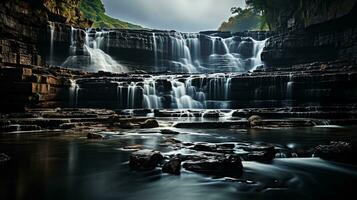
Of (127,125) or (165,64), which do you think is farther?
(165,64)

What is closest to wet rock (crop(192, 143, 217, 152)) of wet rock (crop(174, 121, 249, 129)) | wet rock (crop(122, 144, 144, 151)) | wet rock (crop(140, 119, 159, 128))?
wet rock (crop(122, 144, 144, 151))

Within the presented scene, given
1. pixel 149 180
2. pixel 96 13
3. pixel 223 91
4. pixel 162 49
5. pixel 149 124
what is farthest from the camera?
pixel 96 13

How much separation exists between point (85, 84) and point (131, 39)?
1477cm

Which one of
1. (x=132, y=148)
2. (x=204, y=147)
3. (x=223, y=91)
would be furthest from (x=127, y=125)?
(x=223, y=91)

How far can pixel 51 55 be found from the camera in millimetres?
33000

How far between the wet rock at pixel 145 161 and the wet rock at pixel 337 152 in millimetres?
3878

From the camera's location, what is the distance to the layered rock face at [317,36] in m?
29.1

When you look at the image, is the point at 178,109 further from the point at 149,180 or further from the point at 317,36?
the point at 317,36

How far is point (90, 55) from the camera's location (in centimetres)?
3431

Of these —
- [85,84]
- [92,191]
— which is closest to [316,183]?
[92,191]

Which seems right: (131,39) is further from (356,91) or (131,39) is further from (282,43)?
(356,91)

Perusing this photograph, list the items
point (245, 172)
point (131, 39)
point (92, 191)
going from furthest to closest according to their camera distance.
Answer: point (131, 39) → point (245, 172) → point (92, 191)

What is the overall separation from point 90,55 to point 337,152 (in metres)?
31.2

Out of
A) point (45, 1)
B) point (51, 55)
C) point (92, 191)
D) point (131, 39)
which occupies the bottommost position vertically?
point (92, 191)
